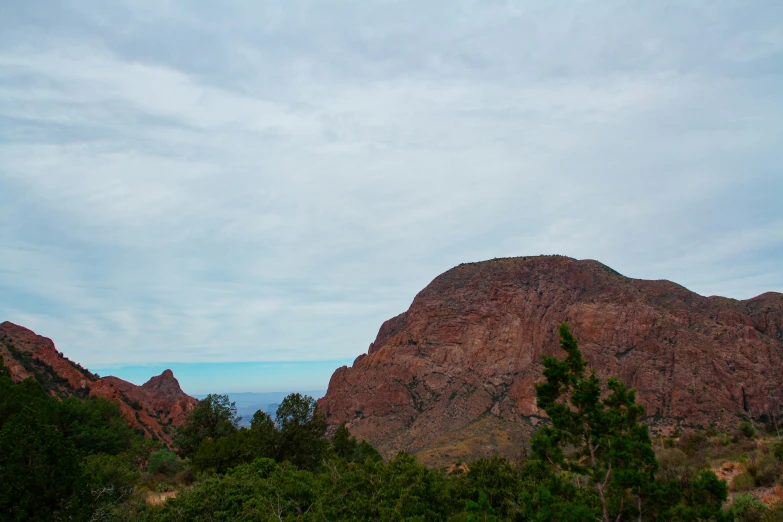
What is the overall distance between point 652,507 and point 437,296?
4192 inches

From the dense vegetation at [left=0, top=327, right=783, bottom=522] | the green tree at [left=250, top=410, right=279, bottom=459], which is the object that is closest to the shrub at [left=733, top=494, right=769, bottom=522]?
the dense vegetation at [left=0, top=327, right=783, bottom=522]

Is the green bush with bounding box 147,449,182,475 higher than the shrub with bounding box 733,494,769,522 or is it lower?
lower

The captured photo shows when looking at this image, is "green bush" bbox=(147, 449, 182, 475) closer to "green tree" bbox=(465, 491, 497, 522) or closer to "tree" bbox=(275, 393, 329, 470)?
"tree" bbox=(275, 393, 329, 470)

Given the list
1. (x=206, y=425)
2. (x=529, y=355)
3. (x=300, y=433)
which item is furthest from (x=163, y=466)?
(x=529, y=355)

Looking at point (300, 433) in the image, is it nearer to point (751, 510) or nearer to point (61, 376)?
point (751, 510)

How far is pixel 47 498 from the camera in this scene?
42.4 ft

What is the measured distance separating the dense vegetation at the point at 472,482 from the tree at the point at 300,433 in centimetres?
124

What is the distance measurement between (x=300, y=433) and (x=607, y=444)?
2500 cm

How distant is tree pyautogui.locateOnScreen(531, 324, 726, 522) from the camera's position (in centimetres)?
801

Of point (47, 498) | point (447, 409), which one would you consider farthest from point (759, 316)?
point (47, 498)

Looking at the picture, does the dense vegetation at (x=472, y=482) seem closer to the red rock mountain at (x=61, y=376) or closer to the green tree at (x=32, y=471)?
the green tree at (x=32, y=471)

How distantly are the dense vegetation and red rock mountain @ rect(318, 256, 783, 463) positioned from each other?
1637 inches

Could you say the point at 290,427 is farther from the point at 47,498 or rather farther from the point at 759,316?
the point at 759,316

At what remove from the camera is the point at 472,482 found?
16750mm
